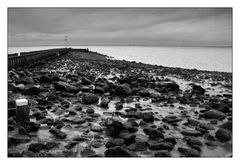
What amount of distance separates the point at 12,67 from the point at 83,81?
6473 millimetres

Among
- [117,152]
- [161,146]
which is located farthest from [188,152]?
[117,152]

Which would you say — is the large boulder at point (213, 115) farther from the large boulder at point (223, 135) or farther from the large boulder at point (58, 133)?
the large boulder at point (58, 133)

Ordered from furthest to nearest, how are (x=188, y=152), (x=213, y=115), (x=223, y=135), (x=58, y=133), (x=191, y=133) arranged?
(x=213, y=115), (x=191, y=133), (x=223, y=135), (x=58, y=133), (x=188, y=152)

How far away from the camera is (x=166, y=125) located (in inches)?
235

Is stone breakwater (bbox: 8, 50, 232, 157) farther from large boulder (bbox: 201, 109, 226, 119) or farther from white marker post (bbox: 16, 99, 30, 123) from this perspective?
white marker post (bbox: 16, 99, 30, 123)

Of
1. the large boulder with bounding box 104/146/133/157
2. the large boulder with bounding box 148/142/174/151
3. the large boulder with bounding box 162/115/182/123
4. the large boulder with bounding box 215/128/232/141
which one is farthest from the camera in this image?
the large boulder with bounding box 162/115/182/123

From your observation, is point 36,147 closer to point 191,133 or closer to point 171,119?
point 191,133

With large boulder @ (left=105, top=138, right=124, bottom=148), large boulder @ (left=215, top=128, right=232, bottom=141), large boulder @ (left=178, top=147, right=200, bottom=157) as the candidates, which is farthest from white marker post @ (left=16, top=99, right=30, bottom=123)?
large boulder @ (left=215, top=128, right=232, bottom=141)

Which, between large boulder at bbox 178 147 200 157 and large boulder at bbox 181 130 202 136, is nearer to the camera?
large boulder at bbox 178 147 200 157

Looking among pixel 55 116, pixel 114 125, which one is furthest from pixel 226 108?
pixel 55 116

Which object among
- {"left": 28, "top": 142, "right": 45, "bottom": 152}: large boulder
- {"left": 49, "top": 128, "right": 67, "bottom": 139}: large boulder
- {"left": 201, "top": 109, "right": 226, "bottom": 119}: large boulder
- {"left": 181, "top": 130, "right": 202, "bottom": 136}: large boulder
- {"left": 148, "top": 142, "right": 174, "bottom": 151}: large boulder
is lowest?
{"left": 148, "top": 142, "right": 174, "bottom": 151}: large boulder

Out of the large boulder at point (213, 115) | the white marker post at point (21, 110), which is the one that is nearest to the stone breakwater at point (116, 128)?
the large boulder at point (213, 115)

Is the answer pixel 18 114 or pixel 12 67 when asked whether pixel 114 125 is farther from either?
pixel 12 67

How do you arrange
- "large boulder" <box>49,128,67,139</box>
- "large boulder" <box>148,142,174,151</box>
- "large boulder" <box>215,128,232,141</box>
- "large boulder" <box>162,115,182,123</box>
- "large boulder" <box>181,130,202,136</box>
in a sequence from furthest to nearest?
"large boulder" <box>162,115,182,123</box>, "large boulder" <box>181,130,202,136</box>, "large boulder" <box>215,128,232,141</box>, "large boulder" <box>49,128,67,139</box>, "large boulder" <box>148,142,174,151</box>
